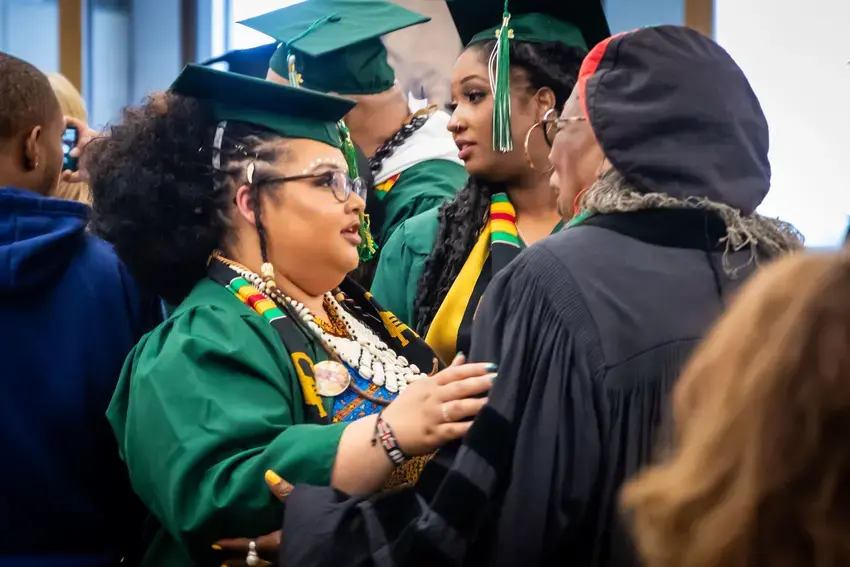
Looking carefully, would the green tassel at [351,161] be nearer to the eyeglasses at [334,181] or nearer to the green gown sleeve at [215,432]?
the eyeglasses at [334,181]

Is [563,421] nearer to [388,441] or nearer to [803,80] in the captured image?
[388,441]

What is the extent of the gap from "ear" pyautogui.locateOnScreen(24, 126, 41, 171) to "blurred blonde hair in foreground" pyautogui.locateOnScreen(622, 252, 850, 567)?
1.70 m

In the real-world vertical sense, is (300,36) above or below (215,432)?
above

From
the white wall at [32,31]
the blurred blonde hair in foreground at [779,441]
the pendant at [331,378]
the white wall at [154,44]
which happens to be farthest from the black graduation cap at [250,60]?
the white wall at [32,31]

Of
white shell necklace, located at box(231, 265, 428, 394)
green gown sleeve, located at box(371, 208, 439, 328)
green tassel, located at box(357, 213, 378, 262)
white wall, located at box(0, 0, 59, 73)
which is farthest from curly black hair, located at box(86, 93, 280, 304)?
white wall, located at box(0, 0, 59, 73)

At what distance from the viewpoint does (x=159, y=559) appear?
1956 mm

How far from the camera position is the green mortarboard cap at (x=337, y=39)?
9.23ft

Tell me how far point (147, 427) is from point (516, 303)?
0.67 m

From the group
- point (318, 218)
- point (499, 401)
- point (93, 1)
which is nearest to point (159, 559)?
point (318, 218)

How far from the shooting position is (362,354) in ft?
6.64

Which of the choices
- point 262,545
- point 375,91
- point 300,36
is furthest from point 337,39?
point 262,545

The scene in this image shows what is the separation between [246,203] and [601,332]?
0.86 meters

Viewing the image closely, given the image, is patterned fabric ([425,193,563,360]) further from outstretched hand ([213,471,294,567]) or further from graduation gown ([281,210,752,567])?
graduation gown ([281,210,752,567])

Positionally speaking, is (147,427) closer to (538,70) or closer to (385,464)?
(385,464)
